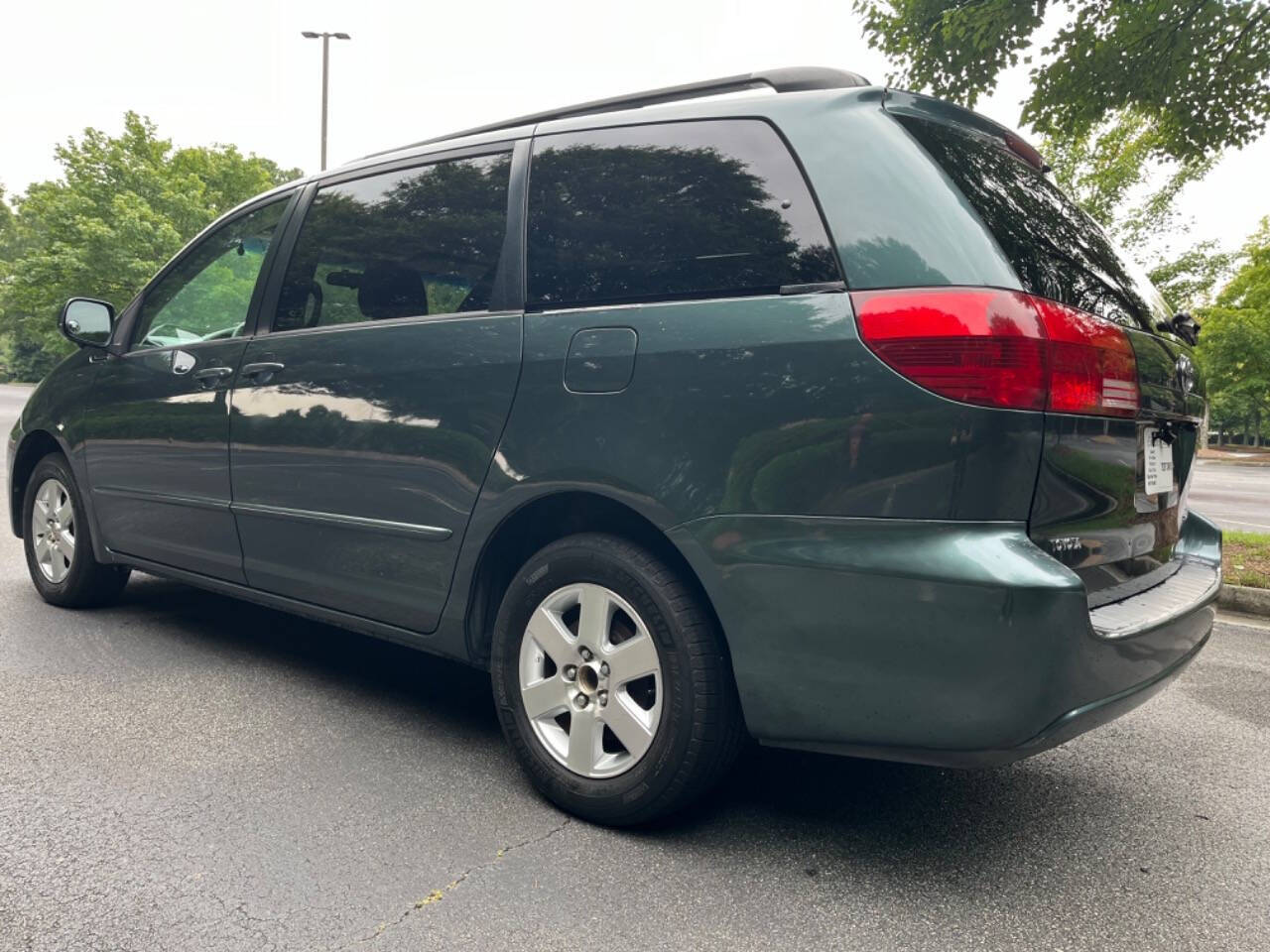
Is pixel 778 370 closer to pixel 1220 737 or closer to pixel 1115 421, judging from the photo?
pixel 1115 421

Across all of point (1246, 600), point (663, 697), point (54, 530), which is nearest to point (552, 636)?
point (663, 697)

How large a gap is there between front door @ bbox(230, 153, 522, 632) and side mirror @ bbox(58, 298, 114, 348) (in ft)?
3.91

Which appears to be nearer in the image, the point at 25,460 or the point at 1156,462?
the point at 1156,462

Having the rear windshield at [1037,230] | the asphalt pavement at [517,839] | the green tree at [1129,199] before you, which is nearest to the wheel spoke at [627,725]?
the asphalt pavement at [517,839]

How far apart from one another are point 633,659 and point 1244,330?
3554 centimetres

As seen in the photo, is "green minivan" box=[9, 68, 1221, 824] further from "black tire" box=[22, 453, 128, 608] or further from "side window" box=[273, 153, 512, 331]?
"black tire" box=[22, 453, 128, 608]

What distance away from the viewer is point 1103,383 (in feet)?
7.17

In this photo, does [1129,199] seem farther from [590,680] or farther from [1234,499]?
[590,680]

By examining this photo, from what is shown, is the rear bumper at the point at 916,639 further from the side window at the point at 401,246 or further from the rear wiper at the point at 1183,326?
the side window at the point at 401,246

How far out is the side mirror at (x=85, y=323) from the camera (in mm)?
4316

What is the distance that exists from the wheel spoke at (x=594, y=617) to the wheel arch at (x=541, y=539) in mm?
161

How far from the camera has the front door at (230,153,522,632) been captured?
2855 mm

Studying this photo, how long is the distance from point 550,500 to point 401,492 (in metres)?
0.56

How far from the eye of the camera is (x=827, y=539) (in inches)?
84.1
